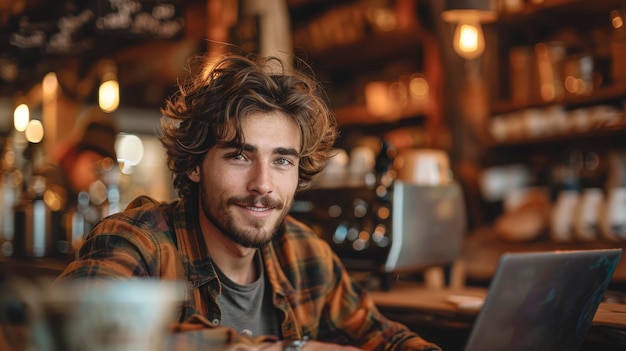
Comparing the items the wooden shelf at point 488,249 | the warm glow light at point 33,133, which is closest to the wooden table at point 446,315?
the wooden shelf at point 488,249

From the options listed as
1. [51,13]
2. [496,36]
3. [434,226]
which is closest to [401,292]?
[434,226]

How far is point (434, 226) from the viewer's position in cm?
274

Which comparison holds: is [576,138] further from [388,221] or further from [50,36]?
[50,36]

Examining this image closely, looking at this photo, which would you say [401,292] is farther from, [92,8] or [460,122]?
[92,8]

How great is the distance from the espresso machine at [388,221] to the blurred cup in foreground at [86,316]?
185 centimetres

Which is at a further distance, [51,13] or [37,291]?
[51,13]

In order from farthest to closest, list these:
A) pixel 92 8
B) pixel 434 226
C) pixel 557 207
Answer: pixel 92 8 → pixel 557 207 → pixel 434 226

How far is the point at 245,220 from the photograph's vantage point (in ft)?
→ 5.92

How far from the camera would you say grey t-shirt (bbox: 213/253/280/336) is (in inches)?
71.9

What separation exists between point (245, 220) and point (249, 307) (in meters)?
0.23

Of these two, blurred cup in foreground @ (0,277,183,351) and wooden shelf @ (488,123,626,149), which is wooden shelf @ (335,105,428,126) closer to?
wooden shelf @ (488,123,626,149)

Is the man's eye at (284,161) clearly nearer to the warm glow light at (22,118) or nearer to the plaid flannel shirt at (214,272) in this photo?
the plaid flannel shirt at (214,272)

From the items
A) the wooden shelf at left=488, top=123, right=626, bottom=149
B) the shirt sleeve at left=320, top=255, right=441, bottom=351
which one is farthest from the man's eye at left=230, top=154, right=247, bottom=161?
the wooden shelf at left=488, top=123, right=626, bottom=149

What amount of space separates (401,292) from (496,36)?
7.27 ft
